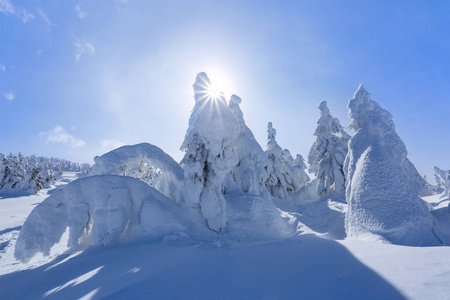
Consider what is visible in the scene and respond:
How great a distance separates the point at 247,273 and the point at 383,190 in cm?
422

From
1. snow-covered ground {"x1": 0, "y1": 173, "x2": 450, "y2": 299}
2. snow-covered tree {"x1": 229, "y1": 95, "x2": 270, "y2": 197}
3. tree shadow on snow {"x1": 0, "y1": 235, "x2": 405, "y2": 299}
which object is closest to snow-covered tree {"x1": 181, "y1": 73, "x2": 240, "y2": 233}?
snow-covered ground {"x1": 0, "y1": 173, "x2": 450, "y2": 299}

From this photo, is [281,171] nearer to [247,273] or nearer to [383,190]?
[383,190]

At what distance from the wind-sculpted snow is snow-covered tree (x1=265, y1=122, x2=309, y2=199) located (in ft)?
55.7

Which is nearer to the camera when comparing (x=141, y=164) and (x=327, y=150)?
(x=141, y=164)

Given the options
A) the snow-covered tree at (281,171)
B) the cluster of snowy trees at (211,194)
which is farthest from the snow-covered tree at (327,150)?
the cluster of snowy trees at (211,194)

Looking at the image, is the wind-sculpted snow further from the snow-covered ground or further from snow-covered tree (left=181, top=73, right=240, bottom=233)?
snow-covered tree (left=181, top=73, right=240, bottom=233)

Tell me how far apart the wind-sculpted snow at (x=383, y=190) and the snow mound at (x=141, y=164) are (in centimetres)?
729

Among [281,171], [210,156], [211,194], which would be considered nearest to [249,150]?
[281,171]

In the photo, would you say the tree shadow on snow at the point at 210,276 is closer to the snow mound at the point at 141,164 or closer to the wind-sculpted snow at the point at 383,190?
the wind-sculpted snow at the point at 383,190

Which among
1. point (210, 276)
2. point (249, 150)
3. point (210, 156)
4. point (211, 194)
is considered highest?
point (249, 150)

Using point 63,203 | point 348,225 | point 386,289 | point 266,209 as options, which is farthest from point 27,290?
point 266,209

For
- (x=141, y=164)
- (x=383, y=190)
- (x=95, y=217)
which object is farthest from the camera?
(x=141, y=164)

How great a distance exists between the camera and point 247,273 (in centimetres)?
370

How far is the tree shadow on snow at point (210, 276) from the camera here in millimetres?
2914
